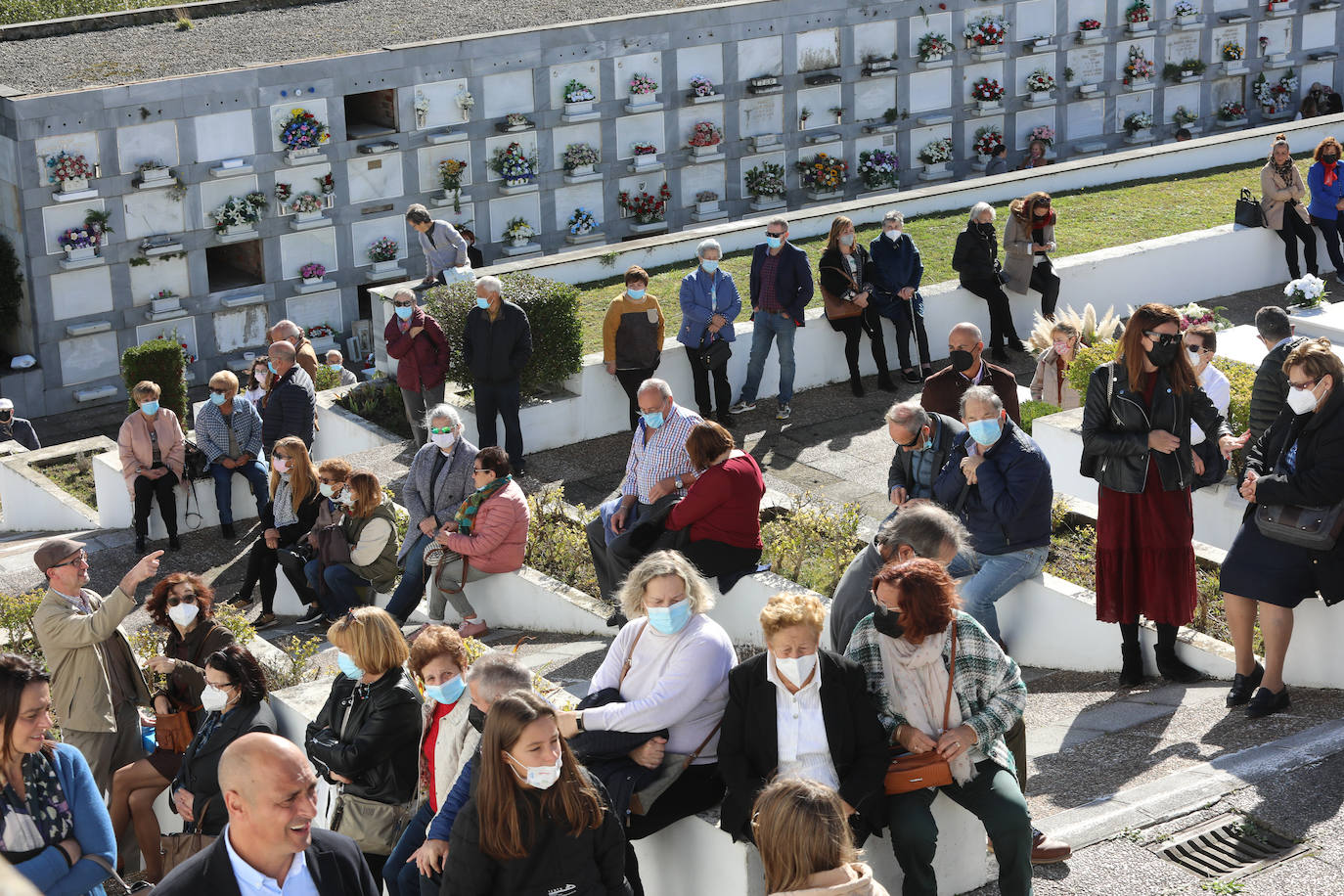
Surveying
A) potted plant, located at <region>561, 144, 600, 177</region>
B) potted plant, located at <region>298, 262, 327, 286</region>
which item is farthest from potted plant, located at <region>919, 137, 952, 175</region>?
potted plant, located at <region>298, 262, 327, 286</region>

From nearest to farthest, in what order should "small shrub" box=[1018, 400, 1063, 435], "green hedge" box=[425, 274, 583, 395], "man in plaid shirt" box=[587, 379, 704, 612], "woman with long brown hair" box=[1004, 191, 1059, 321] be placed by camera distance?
"man in plaid shirt" box=[587, 379, 704, 612]
"small shrub" box=[1018, 400, 1063, 435]
"green hedge" box=[425, 274, 583, 395]
"woman with long brown hair" box=[1004, 191, 1059, 321]

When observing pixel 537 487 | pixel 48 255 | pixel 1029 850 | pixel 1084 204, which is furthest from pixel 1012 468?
pixel 48 255

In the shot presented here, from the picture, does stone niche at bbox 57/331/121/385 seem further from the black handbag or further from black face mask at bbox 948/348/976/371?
black face mask at bbox 948/348/976/371

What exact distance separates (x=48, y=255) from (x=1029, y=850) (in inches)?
742

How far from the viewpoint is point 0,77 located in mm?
22641

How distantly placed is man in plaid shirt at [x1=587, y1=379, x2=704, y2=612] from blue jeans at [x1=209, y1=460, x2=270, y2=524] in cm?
441

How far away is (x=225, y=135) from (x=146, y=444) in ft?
33.7

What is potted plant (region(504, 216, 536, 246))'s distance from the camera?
24625mm

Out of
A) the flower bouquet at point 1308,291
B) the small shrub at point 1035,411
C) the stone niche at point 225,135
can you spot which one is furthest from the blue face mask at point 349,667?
the stone niche at point 225,135

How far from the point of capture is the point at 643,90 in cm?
2486

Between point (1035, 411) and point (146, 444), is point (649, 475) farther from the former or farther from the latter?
point (146, 444)

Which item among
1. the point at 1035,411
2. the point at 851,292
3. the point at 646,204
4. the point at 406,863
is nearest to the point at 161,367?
the point at 851,292

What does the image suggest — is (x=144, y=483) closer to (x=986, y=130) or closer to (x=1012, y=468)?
(x=1012, y=468)

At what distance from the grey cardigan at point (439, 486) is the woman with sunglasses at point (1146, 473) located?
3.94 meters
